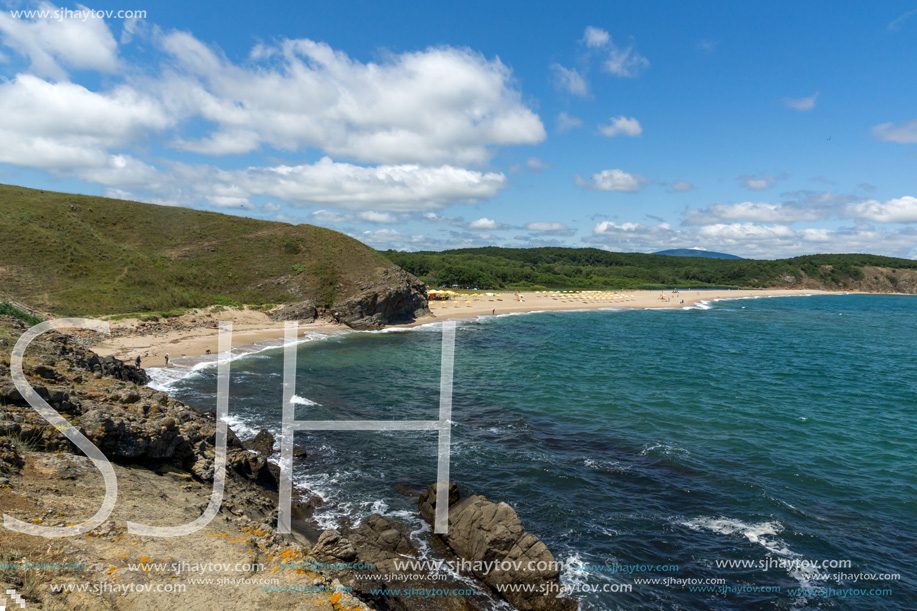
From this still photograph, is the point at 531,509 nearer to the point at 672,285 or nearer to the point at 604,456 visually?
the point at 604,456

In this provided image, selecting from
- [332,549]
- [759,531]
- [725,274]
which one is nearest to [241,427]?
[332,549]

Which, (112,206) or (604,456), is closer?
(604,456)

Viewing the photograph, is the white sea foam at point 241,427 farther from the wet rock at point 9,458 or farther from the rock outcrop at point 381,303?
the rock outcrop at point 381,303

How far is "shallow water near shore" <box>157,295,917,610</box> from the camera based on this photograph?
44.1 feet

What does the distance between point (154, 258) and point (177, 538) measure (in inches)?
2421

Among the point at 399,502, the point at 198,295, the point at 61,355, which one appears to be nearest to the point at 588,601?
the point at 399,502

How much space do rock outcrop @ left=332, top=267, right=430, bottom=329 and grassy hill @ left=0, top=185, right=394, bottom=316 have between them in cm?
221

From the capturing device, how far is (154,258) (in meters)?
57.0

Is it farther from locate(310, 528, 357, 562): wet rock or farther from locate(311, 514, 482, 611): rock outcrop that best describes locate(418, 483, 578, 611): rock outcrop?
locate(310, 528, 357, 562): wet rock

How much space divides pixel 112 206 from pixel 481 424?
73450 mm

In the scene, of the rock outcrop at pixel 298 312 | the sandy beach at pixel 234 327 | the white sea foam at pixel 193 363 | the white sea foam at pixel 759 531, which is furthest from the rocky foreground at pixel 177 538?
the rock outcrop at pixel 298 312

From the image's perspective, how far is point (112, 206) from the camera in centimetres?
6769

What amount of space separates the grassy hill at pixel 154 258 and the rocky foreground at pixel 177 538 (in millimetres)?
35419

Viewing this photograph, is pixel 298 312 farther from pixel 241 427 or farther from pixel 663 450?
pixel 663 450
